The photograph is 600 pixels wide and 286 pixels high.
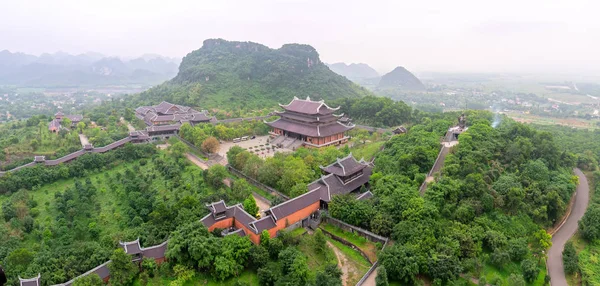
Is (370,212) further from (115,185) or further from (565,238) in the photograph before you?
(115,185)

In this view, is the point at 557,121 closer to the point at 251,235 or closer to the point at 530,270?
the point at 530,270

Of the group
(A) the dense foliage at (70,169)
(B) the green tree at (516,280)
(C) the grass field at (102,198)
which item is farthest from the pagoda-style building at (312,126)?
(B) the green tree at (516,280)

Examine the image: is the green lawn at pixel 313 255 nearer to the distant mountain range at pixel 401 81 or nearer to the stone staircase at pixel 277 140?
the stone staircase at pixel 277 140

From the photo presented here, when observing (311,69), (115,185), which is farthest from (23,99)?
(115,185)

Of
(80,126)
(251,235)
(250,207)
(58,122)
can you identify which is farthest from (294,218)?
(58,122)

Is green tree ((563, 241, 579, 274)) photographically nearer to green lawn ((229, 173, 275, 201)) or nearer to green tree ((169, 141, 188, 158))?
green lawn ((229, 173, 275, 201))
